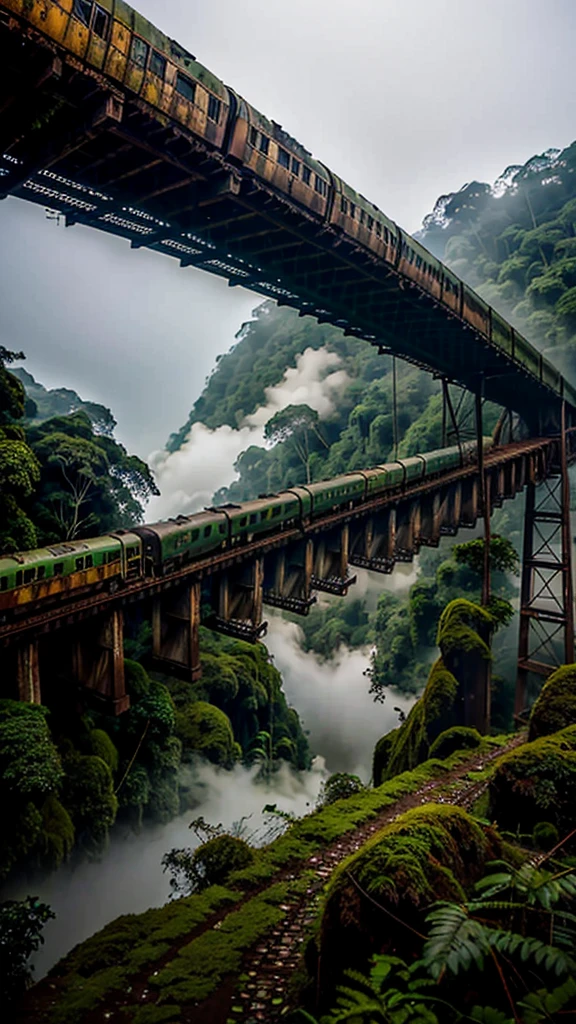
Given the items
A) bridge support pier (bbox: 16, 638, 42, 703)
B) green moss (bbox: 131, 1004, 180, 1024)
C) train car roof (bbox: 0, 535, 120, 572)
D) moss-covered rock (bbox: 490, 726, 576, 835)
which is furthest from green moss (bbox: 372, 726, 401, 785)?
green moss (bbox: 131, 1004, 180, 1024)

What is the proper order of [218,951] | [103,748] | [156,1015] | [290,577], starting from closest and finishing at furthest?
[156,1015] → [218,951] → [290,577] → [103,748]

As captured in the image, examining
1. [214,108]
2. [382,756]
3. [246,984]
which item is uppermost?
[214,108]

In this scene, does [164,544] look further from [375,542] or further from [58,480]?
[58,480]

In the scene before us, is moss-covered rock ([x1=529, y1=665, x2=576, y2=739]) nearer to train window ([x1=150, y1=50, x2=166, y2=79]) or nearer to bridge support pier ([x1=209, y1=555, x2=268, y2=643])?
bridge support pier ([x1=209, y1=555, x2=268, y2=643])

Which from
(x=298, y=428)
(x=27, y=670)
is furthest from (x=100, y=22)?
(x=298, y=428)

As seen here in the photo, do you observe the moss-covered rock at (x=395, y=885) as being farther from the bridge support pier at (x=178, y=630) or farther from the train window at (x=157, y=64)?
the train window at (x=157, y=64)

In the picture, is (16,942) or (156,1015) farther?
(16,942)
